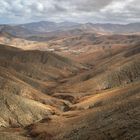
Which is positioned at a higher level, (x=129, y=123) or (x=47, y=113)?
(x=129, y=123)

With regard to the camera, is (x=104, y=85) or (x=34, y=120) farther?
(x=104, y=85)

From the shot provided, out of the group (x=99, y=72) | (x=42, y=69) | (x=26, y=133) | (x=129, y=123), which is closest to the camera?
(x=129, y=123)

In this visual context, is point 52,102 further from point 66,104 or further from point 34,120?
point 34,120

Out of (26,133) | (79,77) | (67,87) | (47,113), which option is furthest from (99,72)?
(26,133)

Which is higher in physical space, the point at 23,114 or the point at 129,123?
the point at 129,123

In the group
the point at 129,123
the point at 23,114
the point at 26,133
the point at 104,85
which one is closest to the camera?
the point at 129,123

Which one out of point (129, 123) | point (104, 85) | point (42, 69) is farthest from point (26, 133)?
point (42, 69)

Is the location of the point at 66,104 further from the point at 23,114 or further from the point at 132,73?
the point at 132,73

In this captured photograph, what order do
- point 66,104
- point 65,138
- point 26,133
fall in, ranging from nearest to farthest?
point 65,138
point 26,133
point 66,104

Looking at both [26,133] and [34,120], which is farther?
[34,120]
